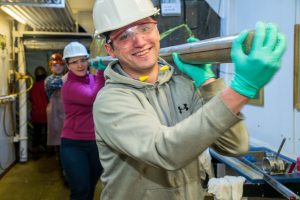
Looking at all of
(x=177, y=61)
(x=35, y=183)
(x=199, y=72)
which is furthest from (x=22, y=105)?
(x=199, y=72)

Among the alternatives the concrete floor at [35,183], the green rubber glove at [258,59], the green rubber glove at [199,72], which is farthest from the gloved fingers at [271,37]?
the concrete floor at [35,183]

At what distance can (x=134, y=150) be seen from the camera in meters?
0.82

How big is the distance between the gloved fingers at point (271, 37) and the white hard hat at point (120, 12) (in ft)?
1.45

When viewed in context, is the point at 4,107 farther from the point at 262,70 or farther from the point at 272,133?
the point at 262,70

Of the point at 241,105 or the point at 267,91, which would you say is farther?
the point at 267,91

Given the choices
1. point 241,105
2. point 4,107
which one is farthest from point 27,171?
point 241,105

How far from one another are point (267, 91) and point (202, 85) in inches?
64.5

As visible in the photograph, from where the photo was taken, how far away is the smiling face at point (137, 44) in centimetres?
102

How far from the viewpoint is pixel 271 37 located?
0.67m

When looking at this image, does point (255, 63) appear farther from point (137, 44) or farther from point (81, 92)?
point (81, 92)

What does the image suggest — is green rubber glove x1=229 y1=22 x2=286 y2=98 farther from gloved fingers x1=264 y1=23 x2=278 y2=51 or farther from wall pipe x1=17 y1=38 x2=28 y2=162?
wall pipe x1=17 y1=38 x2=28 y2=162

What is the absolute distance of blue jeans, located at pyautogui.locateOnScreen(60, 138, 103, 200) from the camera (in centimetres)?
256

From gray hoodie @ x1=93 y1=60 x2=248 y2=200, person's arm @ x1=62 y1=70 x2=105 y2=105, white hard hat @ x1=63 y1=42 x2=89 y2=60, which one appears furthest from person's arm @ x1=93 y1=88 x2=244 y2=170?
white hard hat @ x1=63 y1=42 x2=89 y2=60

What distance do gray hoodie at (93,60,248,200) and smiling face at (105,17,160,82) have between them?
6 centimetres
